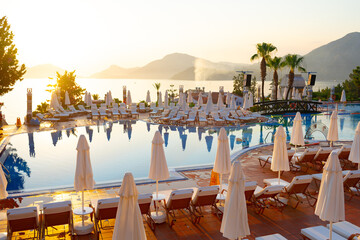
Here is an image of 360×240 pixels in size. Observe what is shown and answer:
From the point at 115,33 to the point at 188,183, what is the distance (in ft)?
103

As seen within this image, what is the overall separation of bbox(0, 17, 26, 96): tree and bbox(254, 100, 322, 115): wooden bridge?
63.0ft

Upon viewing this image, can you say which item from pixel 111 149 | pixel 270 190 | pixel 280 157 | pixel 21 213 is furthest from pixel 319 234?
pixel 111 149

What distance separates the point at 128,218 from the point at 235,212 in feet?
5.40

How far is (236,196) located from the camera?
16.9 ft

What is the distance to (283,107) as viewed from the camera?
29.0 metres

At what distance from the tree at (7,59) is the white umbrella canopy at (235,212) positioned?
2221cm

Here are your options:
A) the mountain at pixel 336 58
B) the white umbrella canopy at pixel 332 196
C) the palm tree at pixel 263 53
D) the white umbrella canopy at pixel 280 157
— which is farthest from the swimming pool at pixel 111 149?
the mountain at pixel 336 58

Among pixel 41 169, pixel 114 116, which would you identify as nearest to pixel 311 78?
pixel 114 116

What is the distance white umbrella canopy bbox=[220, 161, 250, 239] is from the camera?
16.5 feet

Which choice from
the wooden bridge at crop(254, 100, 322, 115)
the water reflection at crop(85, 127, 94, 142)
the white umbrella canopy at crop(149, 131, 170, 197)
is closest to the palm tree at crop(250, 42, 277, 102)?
the wooden bridge at crop(254, 100, 322, 115)

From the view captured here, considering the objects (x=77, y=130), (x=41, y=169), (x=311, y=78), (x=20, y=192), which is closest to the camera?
(x=20, y=192)

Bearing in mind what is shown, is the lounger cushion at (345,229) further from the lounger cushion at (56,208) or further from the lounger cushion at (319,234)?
the lounger cushion at (56,208)

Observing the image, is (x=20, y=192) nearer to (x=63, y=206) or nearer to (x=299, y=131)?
(x=63, y=206)

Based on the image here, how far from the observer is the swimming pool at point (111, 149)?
11305 mm
